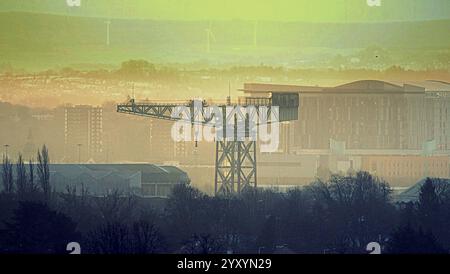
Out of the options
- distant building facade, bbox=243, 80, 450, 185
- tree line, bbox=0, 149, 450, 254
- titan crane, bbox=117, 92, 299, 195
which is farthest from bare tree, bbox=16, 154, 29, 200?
distant building facade, bbox=243, 80, 450, 185

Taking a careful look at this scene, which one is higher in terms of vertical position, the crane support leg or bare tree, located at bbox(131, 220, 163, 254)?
the crane support leg

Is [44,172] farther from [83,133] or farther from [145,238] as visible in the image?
[145,238]

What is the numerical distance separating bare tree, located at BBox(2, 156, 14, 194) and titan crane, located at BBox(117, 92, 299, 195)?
2.82 ft

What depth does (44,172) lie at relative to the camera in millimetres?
10633

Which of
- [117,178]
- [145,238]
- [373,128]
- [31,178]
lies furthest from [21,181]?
[373,128]

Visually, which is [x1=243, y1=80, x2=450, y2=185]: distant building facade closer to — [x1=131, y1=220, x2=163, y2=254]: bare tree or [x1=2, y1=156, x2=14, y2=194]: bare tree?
[x1=131, y1=220, x2=163, y2=254]: bare tree

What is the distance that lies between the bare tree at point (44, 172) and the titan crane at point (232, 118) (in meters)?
0.63

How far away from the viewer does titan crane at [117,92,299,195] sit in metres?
10.6

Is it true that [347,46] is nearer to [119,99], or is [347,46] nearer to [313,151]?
[313,151]

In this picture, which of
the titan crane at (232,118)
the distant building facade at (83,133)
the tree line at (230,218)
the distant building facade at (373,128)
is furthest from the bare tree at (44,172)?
the distant building facade at (373,128)

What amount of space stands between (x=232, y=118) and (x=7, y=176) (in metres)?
1.65

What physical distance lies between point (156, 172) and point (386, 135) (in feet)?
5.60
